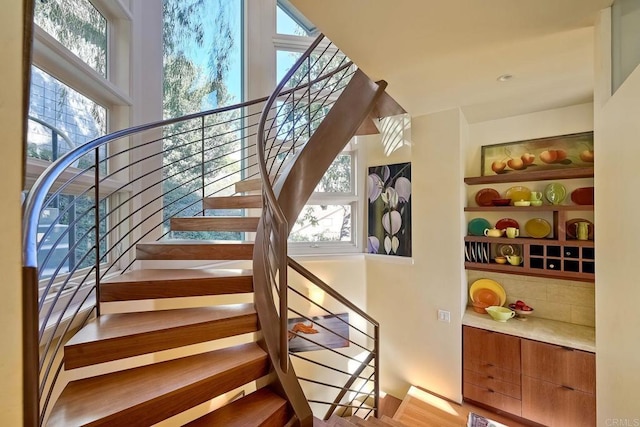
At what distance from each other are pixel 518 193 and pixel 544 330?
4.16ft

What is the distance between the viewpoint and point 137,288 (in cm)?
156

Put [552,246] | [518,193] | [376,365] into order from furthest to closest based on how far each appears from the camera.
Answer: [518,193]
[552,246]
[376,365]

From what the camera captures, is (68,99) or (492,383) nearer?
(68,99)

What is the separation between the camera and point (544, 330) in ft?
7.95

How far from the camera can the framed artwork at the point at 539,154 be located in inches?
98.2

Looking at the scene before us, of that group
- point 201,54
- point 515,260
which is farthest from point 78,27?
point 515,260

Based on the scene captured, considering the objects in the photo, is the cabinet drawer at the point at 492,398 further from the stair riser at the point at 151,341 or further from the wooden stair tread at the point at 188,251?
the wooden stair tread at the point at 188,251

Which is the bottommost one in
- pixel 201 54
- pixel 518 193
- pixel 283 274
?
pixel 283 274

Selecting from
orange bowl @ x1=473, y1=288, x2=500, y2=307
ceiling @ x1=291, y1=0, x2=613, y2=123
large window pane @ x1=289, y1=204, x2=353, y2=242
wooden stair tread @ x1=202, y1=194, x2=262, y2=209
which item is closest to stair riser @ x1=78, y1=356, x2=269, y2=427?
wooden stair tread @ x1=202, y1=194, x2=262, y2=209

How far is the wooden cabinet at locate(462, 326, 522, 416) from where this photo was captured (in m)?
2.44

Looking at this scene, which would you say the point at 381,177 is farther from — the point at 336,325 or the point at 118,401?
the point at 118,401

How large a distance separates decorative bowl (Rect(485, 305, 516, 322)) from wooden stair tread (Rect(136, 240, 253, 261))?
2.36 meters

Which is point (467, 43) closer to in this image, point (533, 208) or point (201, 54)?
point (533, 208)

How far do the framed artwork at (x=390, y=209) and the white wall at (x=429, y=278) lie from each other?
0.30ft
